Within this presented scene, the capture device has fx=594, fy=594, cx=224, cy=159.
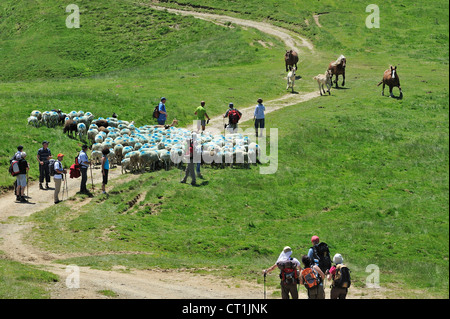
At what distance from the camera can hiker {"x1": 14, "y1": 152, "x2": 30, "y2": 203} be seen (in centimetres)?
3064

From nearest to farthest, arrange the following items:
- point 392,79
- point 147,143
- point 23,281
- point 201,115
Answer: point 23,281
point 147,143
point 201,115
point 392,79

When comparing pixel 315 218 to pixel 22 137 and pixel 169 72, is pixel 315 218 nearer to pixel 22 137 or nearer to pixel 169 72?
pixel 22 137

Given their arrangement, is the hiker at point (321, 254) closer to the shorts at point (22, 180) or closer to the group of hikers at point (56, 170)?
the group of hikers at point (56, 170)

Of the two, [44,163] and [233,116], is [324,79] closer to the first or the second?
[233,116]

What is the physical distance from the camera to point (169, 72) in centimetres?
6719

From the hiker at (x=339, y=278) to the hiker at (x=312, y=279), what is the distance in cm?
44

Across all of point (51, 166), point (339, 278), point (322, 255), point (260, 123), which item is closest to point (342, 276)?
point (339, 278)

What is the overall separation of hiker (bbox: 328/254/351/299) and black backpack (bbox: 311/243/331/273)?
104 cm

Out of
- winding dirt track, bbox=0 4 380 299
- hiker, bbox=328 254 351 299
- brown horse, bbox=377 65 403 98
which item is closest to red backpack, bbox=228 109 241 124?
winding dirt track, bbox=0 4 380 299

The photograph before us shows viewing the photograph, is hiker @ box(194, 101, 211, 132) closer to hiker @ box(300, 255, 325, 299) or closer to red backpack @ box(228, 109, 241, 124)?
red backpack @ box(228, 109, 241, 124)

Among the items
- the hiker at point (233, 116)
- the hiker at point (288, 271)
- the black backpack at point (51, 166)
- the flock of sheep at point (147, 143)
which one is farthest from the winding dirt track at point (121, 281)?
the hiker at point (233, 116)

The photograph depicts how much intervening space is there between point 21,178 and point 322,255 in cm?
1817

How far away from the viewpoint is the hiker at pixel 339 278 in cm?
1752

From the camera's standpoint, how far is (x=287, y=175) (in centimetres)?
3356
